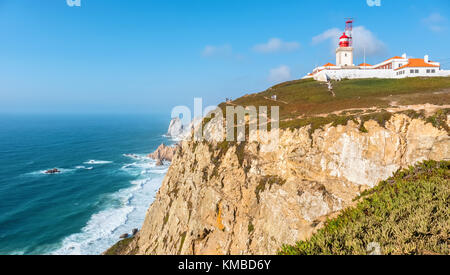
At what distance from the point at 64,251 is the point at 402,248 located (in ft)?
133

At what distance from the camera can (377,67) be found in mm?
62938

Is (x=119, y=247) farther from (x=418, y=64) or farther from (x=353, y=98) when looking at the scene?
(x=418, y=64)

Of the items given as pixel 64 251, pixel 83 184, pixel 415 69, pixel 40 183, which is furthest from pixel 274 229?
pixel 40 183

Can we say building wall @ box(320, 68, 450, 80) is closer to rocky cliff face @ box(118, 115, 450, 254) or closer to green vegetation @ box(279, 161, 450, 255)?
rocky cliff face @ box(118, 115, 450, 254)

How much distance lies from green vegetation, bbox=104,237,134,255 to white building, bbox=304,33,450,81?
182ft

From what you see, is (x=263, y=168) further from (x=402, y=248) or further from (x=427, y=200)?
(x=402, y=248)

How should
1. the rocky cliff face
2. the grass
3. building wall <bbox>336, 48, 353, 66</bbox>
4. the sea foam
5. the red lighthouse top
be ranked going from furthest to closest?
the red lighthouse top, building wall <bbox>336, 48, 353, 66</bbox>, the sea foam, the grass, the rocky cliff face

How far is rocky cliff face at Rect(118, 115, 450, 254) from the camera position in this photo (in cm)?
1980

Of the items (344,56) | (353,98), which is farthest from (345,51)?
(353,98)

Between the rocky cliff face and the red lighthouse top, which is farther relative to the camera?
the red lighthouse top

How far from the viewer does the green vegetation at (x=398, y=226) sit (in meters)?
7.50

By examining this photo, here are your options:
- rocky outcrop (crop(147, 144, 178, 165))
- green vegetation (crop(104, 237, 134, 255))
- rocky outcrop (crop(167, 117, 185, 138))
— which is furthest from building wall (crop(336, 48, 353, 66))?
rocky outcrop (crop(167, 117, 185, 138))
